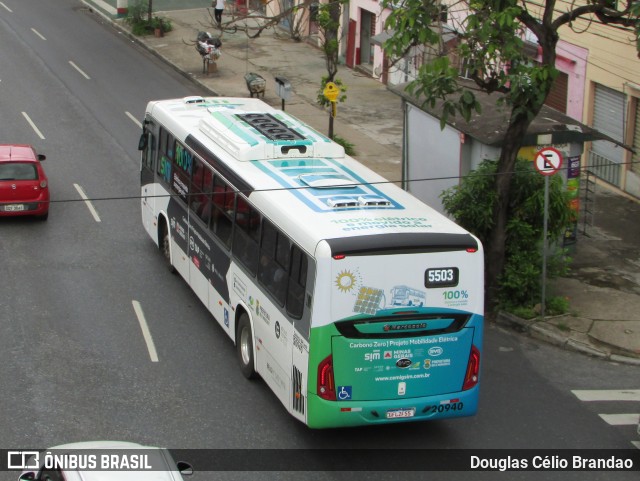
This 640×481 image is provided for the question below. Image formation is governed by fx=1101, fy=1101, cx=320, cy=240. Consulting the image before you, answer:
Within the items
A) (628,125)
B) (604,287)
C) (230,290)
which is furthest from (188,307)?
(628,125)

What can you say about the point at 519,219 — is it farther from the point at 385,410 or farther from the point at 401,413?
the point at 385,410

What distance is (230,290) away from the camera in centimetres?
1656

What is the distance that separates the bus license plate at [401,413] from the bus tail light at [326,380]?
2.49 feet

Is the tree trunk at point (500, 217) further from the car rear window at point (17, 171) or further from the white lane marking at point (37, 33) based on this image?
the white lane marking at point (37, 33)

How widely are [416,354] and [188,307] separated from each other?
6385 mm

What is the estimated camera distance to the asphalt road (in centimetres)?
1430

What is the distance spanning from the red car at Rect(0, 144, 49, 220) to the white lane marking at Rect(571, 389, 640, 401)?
39.1 ft

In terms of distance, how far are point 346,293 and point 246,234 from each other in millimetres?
3286

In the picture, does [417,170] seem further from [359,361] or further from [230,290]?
[359,361]

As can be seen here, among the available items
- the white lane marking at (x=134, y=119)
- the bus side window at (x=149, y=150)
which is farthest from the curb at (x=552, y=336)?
the white lane marking at (x=134, y=119)

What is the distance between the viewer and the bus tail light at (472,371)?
45.2 ft

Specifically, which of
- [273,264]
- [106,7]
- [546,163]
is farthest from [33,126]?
[106,7]

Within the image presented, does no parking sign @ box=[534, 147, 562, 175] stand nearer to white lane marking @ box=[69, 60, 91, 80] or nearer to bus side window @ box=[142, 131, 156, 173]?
bus side window @ box=[142, 131, 156, 173]

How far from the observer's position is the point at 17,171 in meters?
22.9
